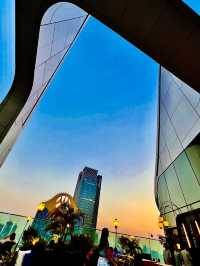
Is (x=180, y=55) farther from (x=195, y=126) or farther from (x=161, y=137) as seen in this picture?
(x=161, y=137)

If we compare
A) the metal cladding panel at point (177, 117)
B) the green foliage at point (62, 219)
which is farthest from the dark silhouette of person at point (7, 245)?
the green foliage at point (62, 219)

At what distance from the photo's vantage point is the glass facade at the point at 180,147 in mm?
8125

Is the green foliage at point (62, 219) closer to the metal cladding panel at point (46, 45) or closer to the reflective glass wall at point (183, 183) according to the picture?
the reflective glass wall at point (183, 183)

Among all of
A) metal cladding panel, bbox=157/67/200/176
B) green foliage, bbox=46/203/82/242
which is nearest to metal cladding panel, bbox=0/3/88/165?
metal cladding panel, bbox=157/67/200/176

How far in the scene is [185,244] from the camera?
7.30 metres

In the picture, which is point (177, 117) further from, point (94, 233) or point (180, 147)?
point (94, 233)

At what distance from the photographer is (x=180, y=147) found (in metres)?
9.62

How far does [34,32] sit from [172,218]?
13065 mm

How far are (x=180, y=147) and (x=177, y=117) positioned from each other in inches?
81.9

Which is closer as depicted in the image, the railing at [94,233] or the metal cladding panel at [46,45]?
the metal cladding panel at [46,45]

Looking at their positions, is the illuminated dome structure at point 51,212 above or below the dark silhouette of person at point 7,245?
above

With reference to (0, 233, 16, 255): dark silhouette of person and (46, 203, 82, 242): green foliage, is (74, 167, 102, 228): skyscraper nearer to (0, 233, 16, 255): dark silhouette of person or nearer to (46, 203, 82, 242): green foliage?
(46, 203, 82, 242): green foliage

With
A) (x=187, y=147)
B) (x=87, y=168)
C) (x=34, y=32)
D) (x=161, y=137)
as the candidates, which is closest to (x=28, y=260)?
(x=34, y=32)

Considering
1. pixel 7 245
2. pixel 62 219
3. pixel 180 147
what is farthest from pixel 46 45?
pixel 62 219
